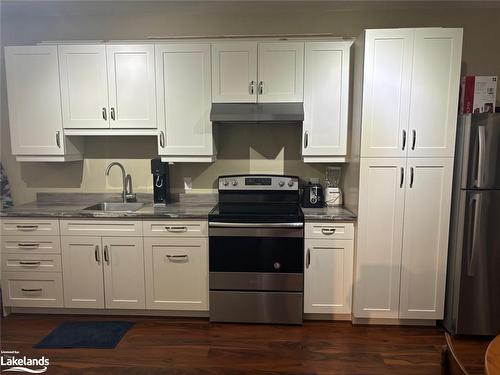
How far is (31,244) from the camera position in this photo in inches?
112

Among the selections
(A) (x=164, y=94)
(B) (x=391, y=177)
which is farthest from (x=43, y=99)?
(B) (x=391, y=177)

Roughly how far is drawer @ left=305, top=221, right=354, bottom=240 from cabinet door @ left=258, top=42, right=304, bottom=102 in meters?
1.04

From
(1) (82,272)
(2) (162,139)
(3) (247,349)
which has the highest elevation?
(2) (162,139)

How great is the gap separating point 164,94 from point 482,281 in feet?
9.41

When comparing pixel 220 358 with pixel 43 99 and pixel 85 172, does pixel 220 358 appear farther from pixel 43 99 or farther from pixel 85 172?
pixel 43 99

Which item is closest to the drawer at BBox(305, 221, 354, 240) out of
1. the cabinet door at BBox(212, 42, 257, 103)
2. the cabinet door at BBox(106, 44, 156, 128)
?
the cabinet door at BBox(212, 42, 257, 103)

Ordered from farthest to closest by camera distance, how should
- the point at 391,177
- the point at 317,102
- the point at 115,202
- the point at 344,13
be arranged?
the point at 115,202
the point at 344,13
the point at 317,102
the point at 391,177

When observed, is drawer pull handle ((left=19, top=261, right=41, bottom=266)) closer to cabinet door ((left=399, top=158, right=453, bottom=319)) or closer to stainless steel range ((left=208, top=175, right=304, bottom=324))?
stainless steel range ((left=208, top=175, right=304, bottom=324))

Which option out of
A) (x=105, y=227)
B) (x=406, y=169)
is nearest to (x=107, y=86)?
(x=105, y=227)

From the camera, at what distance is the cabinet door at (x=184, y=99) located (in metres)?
2.86

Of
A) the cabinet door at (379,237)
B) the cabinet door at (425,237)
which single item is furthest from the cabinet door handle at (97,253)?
the cabinet door at (425,237)

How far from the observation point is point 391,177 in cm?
261

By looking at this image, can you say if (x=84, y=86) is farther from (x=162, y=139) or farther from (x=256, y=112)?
(x=256, y=112)

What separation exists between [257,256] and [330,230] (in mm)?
612
